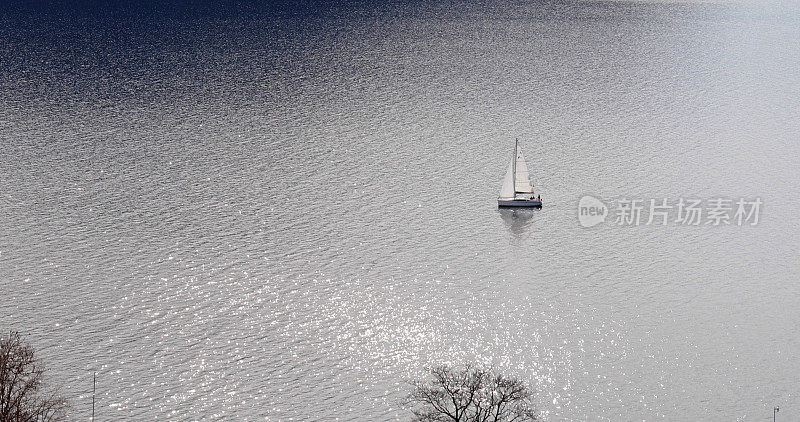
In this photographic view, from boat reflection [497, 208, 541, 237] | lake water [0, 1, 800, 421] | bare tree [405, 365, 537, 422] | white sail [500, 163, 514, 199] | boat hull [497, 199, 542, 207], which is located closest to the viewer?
bare tree [405, 365, 537, 422]

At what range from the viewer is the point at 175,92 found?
358 feet

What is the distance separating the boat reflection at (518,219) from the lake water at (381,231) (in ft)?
0.87

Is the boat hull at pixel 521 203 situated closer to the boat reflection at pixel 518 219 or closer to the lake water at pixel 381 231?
the boat reflection at pixel 518 219

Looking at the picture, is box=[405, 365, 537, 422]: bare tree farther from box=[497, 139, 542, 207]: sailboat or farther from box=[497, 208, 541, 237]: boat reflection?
box=[497, 139, 542, 207]: sailboat

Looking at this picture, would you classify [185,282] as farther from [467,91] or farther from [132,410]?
[467,91]

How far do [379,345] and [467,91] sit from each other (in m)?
59.2

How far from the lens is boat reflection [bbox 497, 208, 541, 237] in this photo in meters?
75.6

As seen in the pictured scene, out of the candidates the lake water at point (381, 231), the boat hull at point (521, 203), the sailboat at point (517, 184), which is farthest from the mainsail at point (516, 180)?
the lake water at point (381, 231)

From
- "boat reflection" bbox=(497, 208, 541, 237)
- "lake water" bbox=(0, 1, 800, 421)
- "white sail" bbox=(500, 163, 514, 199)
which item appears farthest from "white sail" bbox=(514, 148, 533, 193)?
"boat reflection" bbox=(497, 208, 541, 237)

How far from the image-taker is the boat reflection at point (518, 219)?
248ft

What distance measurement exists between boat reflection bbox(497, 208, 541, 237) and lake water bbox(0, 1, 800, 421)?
0.26 metres

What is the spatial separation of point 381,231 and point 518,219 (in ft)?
33.9

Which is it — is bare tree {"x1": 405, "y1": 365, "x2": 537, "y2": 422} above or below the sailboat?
below

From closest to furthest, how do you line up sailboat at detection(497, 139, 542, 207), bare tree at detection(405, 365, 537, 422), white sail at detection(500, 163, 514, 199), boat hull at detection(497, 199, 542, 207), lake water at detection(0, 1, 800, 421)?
bare tree at detection(405, 365, 537, 422) → lake water at detection(0, 1, 800, 421) → boat hull at detection(497, 199, 542, 207) → sailboat at detection(497, 139, 542, 207) → white sail at detection(500, 163, 514, 199)
